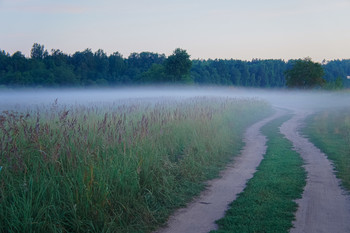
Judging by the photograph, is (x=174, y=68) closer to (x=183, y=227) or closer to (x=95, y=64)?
(x=95, y=64)

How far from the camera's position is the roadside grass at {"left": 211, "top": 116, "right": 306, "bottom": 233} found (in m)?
5.34

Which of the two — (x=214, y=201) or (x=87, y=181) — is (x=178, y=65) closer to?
(x=214, y=201)

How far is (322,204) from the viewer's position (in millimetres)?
6402

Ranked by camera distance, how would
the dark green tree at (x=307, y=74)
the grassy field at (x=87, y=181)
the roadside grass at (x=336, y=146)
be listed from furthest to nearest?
the dark green tree at (x=307, y=74)
the roadside grass at (x=336, y=146)
the grassy field at (x=87, y=181)

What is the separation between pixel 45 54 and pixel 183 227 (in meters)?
82.0

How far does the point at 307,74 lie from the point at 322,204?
72.3 metres

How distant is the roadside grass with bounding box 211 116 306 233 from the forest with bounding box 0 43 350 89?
51.7 meters

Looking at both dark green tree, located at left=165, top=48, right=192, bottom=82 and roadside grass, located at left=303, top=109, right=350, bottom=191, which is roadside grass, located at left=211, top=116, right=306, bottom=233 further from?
dark green tree, located at left=165, top=48, right=192, bottom=82

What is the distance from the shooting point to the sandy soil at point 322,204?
5.30 m

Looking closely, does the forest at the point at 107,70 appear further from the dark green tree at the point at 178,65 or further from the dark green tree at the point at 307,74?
the dark green tree at the point at 307,74

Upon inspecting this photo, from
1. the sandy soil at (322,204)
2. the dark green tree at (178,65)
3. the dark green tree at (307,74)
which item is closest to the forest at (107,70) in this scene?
the dark green tree at (178,65)

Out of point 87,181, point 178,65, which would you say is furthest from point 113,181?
point 178,65

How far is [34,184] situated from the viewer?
4820 mm

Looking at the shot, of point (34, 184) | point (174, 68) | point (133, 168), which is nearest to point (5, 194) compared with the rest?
point (34, 184)
